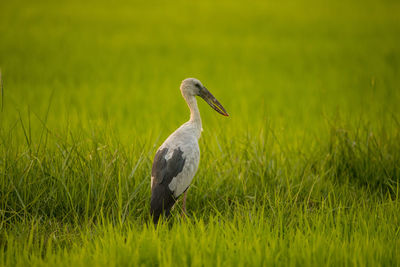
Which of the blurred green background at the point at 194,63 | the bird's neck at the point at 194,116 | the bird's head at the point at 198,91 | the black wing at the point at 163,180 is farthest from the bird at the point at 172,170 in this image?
the blurred green background at the point at 194,63

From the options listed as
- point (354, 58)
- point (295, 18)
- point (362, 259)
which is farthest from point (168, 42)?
point (362, 259)

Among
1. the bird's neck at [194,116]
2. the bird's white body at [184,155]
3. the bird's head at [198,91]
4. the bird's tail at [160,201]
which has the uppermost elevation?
the bird's head at [198,91]

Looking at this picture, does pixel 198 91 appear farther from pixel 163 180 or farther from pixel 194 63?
pixel 194 63

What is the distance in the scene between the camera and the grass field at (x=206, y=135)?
325 centimetres

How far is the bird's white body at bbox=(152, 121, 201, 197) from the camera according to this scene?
3.69 metres

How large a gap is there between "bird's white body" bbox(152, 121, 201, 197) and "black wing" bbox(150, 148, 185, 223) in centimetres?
3

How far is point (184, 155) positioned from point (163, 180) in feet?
0.98

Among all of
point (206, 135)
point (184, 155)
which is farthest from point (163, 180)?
point (206, 135)

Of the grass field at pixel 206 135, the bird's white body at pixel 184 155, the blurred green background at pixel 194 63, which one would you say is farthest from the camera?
the blurred green background at pixel 194 63

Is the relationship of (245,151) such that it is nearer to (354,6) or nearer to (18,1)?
(18,1)

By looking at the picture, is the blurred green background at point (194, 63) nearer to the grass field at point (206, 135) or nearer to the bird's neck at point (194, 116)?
the grass field at point (206, 135)

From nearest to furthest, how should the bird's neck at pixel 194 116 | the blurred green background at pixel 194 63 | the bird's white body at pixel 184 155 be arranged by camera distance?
the bird's white body at pixel 184 155 < the bird's neck at pixel 194 116 < the blurred green background at pixel 194 63

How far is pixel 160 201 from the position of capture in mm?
3564

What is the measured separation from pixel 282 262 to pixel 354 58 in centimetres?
1058
